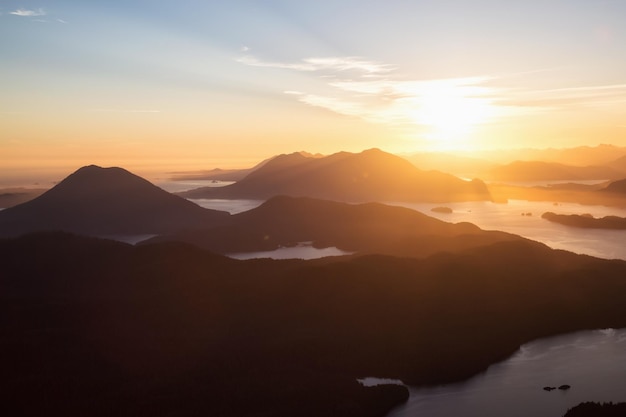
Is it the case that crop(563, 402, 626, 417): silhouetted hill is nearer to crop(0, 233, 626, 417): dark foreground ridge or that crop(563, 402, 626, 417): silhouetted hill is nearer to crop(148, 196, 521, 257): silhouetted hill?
crop(0, 233, 626, 417): dark foreground ridge

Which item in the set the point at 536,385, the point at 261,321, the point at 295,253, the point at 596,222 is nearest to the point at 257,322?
the point at 261,321

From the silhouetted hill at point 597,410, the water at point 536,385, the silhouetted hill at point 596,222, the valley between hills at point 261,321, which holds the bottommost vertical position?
the water at point 536,385

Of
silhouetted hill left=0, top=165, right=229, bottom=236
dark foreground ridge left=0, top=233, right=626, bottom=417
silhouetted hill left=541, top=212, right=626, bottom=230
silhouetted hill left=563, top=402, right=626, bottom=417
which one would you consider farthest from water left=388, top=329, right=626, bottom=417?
silhouetted hill left=541, top=212, right=626, bottom=230

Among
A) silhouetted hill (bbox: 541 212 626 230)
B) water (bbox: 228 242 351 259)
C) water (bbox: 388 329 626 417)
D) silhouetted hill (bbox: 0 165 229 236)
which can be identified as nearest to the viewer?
water (bbox: 388 329 626 417)

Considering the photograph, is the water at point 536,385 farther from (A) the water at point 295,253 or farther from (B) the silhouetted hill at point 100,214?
(B) the silhouetted hill at point 100,214

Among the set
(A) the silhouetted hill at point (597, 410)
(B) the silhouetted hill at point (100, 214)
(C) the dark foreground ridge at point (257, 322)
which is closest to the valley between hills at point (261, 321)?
(C) the dark foreground ridge at point (257, 322)
